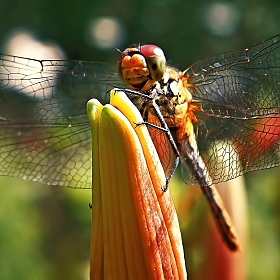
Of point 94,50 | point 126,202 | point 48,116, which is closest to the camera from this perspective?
point 126,202

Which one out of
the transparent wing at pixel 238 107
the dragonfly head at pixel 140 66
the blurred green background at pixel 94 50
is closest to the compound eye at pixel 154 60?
the dragonfly head at pixel 140 66

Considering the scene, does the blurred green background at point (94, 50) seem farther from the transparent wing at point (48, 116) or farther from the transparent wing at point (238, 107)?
the transparent wing at point (238, 107)

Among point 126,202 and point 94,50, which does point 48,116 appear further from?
point 94,50

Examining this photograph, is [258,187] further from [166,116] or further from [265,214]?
[166,116]

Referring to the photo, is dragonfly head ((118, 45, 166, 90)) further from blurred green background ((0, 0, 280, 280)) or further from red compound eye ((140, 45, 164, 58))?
blurred green background ((0, 0, 280, 280))

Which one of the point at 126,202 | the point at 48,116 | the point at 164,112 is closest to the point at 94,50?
the point at 48,116

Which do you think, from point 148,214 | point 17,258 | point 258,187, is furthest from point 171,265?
point 258,187

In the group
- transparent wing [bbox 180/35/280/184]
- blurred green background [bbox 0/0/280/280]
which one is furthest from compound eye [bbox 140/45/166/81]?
blurred green background [bbox 0/0/280/280]
